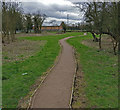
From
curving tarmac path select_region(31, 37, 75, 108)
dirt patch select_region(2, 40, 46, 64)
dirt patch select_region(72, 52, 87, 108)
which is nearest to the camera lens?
curving tarmac path select_region(31, 37, 75, 108)

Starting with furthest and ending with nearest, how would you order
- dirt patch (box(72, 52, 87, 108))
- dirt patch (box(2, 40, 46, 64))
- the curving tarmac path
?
dirt patch (box(2, 40, 46, 64)), dirt patch (box(72, 52, 87, 108)), the curving tarmac path

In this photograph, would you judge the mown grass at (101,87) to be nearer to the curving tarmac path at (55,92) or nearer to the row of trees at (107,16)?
the curving tarmac path at (55,92)

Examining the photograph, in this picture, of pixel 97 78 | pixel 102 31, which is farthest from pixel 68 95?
pixel 102 31

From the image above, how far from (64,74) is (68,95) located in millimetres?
2723

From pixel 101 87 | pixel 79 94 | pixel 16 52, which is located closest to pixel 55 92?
pixel 79 94

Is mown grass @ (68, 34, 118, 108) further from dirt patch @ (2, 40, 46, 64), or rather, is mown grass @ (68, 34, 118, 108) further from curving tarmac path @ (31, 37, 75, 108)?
dirt patch @ (2, 40, 46, 64)

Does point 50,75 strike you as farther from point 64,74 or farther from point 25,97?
point 25,97

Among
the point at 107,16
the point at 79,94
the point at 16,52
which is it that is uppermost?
the point at 107,16

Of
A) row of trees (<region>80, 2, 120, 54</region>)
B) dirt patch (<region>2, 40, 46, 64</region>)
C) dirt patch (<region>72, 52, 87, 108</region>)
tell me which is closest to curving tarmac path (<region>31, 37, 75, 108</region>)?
dirt patch (<region>72, 52, 87, 108</region>)

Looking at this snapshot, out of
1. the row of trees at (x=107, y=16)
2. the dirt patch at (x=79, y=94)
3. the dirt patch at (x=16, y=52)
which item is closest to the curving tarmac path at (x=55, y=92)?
the dirt patch at (x=79, y=94)

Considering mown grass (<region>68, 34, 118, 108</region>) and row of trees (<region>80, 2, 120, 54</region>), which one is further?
row of trees (<region>80, 2, 120, 54</region>)

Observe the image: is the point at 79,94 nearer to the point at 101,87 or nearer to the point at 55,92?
the point at 55,92

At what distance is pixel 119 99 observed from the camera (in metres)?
5.67

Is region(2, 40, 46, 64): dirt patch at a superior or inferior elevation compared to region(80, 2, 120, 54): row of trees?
inferior
